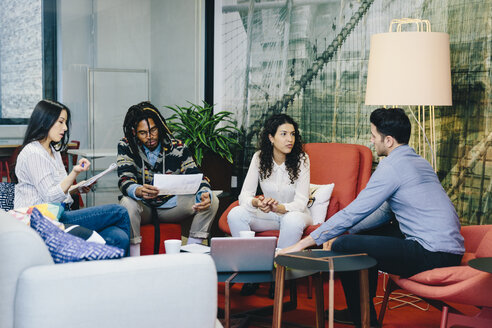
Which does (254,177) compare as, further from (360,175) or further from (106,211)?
(106,211)

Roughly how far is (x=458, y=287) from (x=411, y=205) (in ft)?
1.58

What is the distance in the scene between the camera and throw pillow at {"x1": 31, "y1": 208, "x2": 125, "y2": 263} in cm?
198

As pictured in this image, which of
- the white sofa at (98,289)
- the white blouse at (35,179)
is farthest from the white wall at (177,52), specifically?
the white sofa at (98,289)

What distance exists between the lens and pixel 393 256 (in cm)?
282

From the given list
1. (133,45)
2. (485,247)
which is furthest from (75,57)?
(485,247)

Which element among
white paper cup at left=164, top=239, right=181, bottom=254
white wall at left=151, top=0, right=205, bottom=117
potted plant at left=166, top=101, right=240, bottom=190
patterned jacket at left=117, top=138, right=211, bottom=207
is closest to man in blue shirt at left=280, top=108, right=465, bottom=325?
white paper cup at left=164, top=239, right=181, bottom=254

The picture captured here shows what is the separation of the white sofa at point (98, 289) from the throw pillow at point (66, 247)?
60 mm

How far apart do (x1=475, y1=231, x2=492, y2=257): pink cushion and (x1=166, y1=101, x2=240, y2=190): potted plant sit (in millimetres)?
2967

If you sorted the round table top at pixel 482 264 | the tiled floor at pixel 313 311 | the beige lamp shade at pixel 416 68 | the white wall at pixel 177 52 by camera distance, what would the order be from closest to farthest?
the round table top at pixel 482 264
the tiled floor at pixel 313 311
the beige lamp shade at pixel 416 68
the white wall at pixel 177 52

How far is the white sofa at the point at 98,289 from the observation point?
1.81 m

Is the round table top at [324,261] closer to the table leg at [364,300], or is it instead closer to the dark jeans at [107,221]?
the table leg at [364,300]

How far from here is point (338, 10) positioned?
15.3 ft

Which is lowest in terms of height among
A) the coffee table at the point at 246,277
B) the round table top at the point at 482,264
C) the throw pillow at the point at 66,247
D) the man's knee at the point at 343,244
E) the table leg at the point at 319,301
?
the table leg at the point at 319,301

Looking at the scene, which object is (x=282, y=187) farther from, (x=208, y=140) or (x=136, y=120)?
(x=208, y=140)
